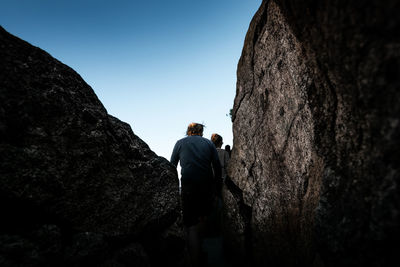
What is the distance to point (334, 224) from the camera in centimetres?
128

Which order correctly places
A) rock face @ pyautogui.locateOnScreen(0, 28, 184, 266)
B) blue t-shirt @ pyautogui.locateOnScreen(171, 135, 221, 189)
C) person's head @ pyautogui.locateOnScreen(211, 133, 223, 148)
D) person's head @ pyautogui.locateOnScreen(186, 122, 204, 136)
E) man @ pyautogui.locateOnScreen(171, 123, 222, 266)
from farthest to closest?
person's head @ pyautogui.locateOnScreen(211, 133, 223, 148), person's head @ pyautogui.locateOnScreen(186, 122, 204, 136), blue t-shirt @ pyautogui.locateOnScreen(171, 135, 221, 189), man @ pyautogui.locateOnScreen(171, 123, 222, 266), rock face @ pyautogui.locateOnScreen(0, 28, 184, 266)

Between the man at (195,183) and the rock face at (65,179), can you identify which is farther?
the man at (195,183)

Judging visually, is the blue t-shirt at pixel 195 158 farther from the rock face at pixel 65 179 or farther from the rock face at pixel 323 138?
the rock face at pixel 65 179

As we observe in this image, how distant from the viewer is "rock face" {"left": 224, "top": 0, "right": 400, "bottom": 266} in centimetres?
90

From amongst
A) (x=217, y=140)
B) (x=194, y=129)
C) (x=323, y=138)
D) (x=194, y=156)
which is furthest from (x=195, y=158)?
(x=217, y=140)

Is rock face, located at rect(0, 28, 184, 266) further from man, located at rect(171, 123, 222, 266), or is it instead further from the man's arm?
the man's arm

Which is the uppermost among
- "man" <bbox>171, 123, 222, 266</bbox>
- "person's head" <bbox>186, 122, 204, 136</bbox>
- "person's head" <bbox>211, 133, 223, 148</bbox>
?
"person's head" <bbox>211, 133, 223, 148</bbox>

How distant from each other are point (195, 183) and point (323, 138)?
181cm

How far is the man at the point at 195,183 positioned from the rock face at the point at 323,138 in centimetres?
58

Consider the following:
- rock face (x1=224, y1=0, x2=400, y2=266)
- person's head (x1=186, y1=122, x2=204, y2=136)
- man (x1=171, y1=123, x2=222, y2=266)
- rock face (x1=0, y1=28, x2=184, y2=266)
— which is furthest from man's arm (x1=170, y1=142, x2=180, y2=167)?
rock face (x1=0, y1=28, x2=184, y2=266)

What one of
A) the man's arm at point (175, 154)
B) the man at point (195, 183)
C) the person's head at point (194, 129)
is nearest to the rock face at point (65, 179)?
the man at point (195, 183)

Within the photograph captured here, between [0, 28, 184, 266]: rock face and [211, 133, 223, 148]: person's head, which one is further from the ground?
[211, 133, 223, 148]: person's head

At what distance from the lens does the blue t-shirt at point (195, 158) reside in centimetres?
287

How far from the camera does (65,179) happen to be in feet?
4.45
